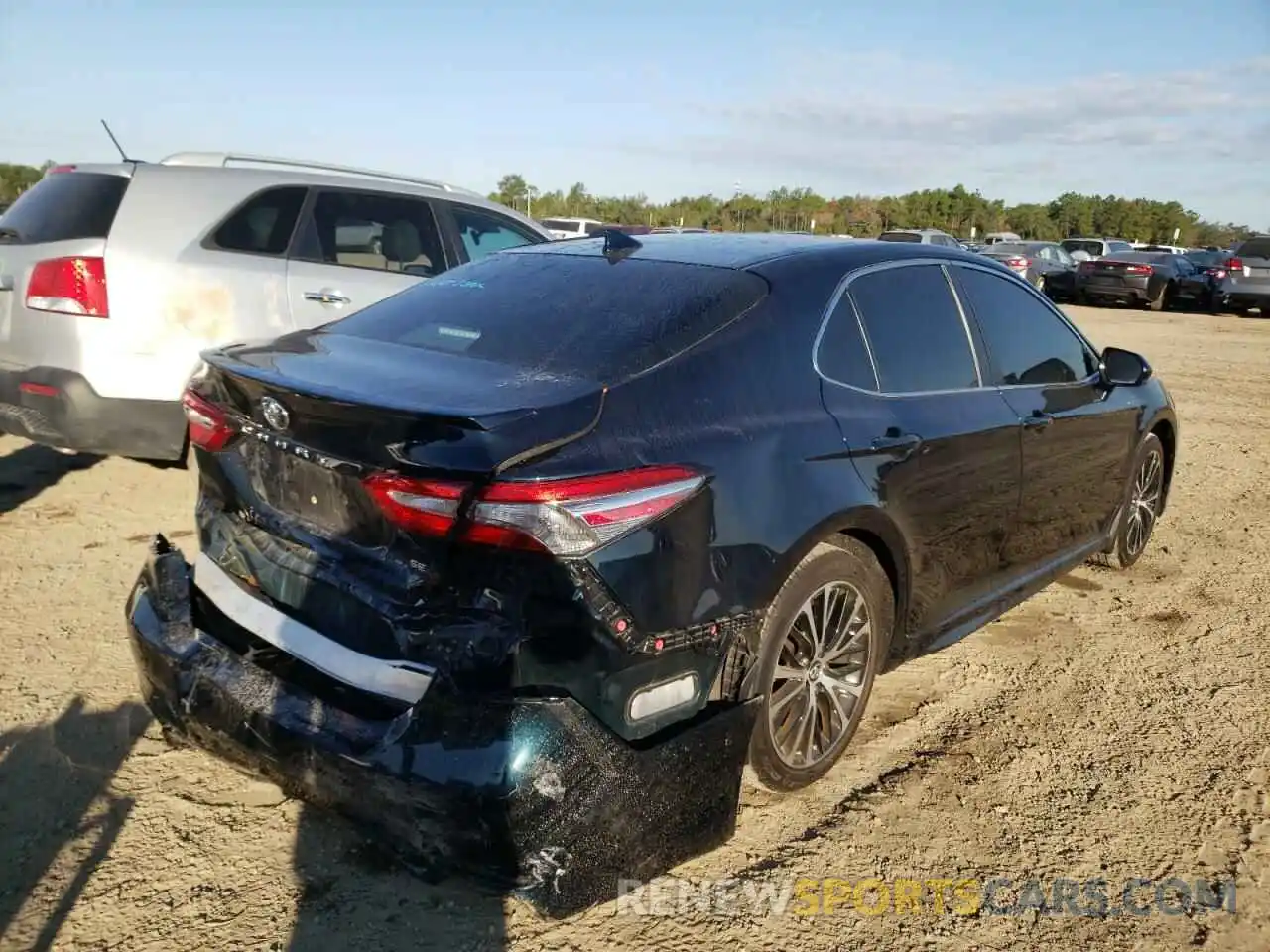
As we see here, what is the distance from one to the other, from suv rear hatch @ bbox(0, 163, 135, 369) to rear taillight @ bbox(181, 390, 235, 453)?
2.50 metres

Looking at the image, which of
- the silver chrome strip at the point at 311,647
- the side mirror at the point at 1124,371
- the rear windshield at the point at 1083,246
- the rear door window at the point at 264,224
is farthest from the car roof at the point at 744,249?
the rear windshield at the point at 1083,246

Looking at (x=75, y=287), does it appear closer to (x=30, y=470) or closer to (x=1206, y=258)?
(x=30, y=470)

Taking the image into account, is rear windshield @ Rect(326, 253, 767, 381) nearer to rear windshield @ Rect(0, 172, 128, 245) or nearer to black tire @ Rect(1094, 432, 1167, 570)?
rear windshield @ Rect(0, 172, 128, 245)

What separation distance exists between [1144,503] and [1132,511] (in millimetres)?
197

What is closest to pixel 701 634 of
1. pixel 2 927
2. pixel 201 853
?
pixel 201 853

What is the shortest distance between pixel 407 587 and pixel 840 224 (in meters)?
51.4

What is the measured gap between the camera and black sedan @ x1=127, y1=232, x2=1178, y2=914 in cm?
206

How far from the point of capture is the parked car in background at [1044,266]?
23.9 meters

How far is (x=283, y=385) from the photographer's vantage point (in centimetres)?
235

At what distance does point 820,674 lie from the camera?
290 centimetres

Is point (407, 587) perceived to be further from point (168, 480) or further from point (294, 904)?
point (168, 480)

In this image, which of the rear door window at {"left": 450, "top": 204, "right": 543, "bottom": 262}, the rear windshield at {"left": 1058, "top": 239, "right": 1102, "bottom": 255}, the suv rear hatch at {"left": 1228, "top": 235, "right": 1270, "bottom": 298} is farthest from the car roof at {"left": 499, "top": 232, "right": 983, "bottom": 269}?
the rear windshield at {"left": 1058, "top": 239, "right": 1102, "bottom": 255}

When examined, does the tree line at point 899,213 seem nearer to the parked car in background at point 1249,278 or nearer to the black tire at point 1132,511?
Result: the parked car in background at point 1249,278

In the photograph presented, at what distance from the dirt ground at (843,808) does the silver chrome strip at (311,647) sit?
61 centimetres
